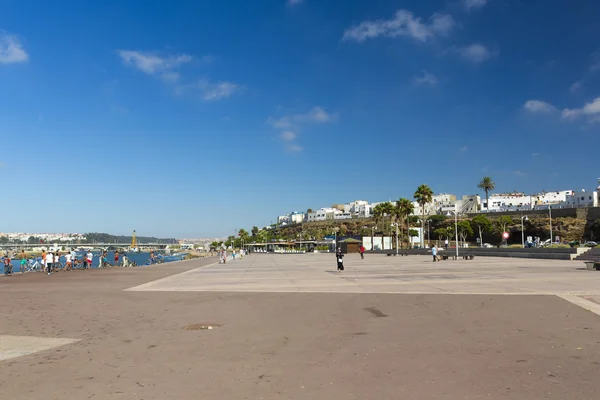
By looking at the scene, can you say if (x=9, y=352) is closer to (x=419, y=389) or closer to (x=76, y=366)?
(x=76, y=366)

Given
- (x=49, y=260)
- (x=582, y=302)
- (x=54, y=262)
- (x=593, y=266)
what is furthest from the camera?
(x=54, y=262)

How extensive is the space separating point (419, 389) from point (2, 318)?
1190 centimetres

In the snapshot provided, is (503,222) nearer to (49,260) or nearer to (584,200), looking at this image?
(584,200)

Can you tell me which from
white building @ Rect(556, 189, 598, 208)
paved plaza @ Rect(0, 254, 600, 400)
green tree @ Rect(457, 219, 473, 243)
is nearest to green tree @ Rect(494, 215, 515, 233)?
green tree @ Rect(457, 219, 473, 243)

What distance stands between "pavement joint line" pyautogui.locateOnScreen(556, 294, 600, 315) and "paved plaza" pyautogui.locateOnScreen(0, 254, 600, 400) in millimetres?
54

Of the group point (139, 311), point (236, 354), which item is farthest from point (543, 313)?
point (139, 311)

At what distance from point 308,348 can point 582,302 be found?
32.2ft

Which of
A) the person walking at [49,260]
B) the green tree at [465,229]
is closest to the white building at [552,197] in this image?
the green tree at [465,229]

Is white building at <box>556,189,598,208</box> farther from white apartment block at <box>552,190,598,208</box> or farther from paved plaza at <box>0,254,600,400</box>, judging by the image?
paved plaza at <box>0,254,600,400</box>

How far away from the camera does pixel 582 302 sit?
1364 cm

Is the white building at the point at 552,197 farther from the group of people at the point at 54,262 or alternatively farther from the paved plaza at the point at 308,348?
the paved plaza at the point at 308,348

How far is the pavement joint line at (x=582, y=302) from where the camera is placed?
12.3m

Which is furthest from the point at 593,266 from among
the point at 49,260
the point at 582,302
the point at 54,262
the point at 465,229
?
the point at 465,229

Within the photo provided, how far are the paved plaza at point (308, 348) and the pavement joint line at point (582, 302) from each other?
5cm
